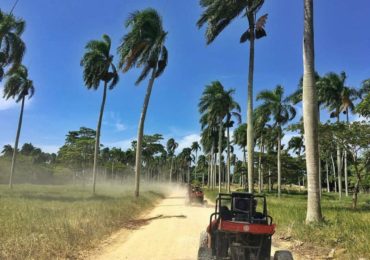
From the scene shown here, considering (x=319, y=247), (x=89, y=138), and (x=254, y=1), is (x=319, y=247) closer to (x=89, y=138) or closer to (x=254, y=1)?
(x=254, y=1)

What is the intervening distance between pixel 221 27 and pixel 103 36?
50.6 feet

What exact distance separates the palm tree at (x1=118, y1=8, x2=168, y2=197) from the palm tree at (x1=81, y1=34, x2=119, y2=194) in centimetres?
495

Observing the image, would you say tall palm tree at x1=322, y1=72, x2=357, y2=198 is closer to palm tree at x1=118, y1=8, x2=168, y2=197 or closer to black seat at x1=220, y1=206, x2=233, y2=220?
palm tree at x1=118, y1=8, x2=168, y2=197

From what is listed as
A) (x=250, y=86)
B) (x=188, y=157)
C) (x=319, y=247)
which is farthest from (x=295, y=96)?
(x=188, y=157)

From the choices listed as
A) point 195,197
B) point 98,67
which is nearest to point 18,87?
point 98,67

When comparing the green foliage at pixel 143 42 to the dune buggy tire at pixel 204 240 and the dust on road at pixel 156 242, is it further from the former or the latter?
the dune buggy tire at pixel 204 240

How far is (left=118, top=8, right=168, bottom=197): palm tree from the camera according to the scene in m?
27.5

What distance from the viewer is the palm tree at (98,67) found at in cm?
3259

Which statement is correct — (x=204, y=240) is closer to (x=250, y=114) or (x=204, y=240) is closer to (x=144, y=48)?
(x=250, y=114)

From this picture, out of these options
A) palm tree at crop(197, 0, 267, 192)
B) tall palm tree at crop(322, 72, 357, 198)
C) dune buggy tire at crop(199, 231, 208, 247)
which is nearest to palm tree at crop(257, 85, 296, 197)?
tall palm tree at crop(322, 72, 357, 198)

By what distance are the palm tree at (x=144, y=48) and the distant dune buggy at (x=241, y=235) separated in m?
20.3

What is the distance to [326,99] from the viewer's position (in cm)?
4278

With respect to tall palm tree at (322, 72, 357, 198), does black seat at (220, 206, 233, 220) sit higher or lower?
lower

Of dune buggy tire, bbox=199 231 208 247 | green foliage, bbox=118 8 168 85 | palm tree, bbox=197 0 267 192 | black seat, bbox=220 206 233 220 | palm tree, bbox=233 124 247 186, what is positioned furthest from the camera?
palm tree, bbox=233 124 247 186
